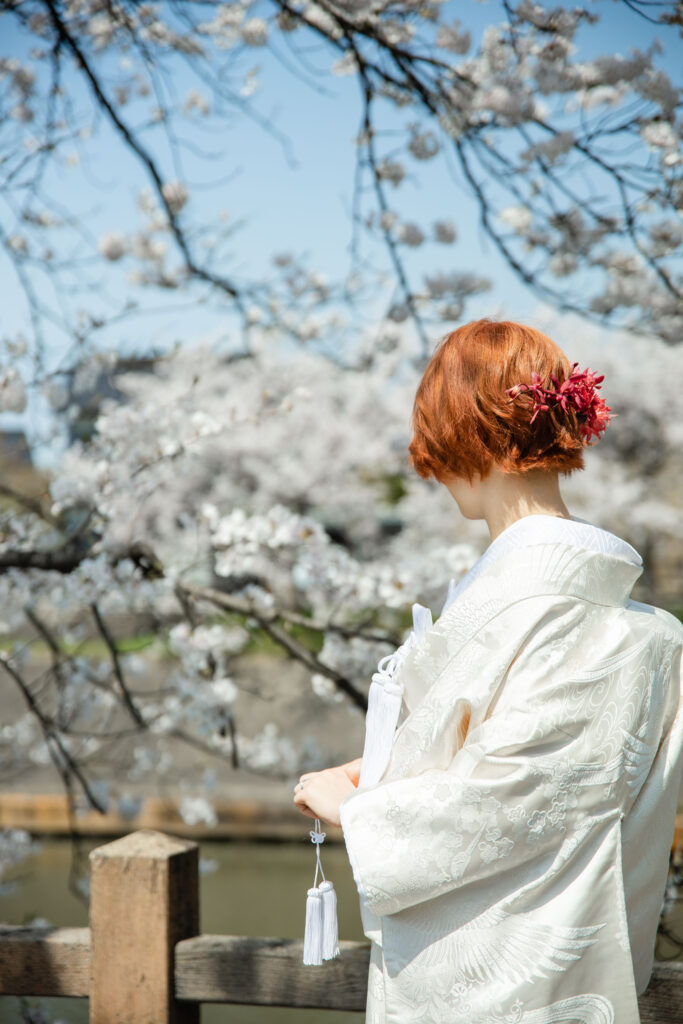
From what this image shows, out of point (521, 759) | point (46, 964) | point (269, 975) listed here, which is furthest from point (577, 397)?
point (46, 964)

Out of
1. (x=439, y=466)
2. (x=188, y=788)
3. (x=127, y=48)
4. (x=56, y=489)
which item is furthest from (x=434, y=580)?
(x=188, y=788)

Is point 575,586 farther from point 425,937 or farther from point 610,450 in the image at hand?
point 610,450

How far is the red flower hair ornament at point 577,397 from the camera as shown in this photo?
111cm

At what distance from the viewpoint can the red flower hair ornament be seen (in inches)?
43.6

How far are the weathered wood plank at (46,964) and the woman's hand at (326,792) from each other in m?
0.61

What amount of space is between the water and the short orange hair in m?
3.43

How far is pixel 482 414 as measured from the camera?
1135mm

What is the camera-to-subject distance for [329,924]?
118cm

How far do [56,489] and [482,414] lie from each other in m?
1.77

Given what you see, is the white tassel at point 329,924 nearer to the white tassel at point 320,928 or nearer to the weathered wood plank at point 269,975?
the white tassel at point 320,928

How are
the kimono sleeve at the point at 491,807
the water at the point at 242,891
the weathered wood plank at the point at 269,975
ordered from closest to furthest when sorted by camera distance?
the kimono sleeve at the point at 491,807
the weathered wood plank at the point at 269,975
the water at the point at 242,891

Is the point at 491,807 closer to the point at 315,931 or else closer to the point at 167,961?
the point at 315,931

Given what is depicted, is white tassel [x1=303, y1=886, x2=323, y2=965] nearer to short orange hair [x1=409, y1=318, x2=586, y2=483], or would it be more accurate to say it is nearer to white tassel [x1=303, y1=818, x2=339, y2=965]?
white tassel [x1=303, y1=818, x2=339, y2=965]

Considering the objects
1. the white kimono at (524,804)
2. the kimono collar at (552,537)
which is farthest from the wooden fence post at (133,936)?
the kimono collar at (552,537)
